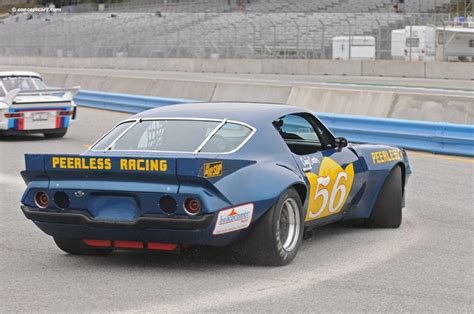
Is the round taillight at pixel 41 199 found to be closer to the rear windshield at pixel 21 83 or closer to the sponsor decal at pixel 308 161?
the sponsor decal at pixel 308 161

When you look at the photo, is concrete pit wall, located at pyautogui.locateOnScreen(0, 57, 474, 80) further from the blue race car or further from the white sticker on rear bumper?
the white sticker on rear bumper

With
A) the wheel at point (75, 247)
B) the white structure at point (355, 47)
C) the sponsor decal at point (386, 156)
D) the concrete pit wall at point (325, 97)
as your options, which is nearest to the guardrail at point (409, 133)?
the concrete pit wall at point (325, 97)

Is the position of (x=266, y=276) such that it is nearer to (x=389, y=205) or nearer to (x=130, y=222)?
(x=130, y=222)

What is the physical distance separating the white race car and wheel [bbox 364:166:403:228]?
423 inches

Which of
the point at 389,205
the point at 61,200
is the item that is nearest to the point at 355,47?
the point at 389,205

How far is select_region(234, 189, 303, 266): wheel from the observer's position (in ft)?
23.1

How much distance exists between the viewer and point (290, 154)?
772cm

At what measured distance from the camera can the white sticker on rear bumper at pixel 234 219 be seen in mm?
6762

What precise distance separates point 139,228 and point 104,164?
1.87 ft

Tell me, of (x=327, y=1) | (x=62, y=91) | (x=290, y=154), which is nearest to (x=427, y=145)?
(x=62, y=91)

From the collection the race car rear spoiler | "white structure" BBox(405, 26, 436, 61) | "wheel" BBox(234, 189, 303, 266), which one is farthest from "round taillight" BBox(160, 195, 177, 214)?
"white structure" BBox(405, 26, 436, 61)

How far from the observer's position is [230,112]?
7.91m

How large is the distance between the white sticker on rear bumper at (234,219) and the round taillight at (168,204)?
33 centimetres

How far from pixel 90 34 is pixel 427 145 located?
47.8 metres
